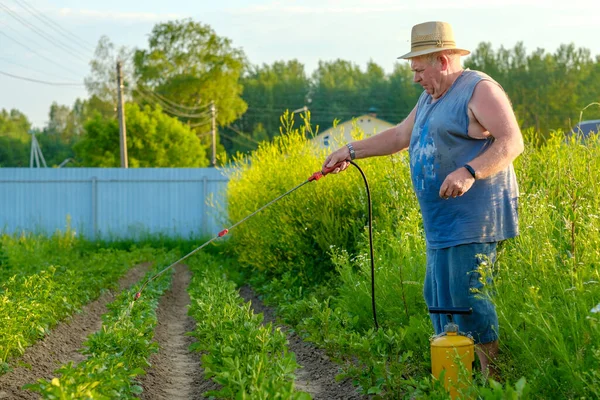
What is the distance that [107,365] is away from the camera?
4.95 meters

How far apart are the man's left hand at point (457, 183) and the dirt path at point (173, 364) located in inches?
92.5

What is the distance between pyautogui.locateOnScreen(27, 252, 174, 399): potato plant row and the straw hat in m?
2.37

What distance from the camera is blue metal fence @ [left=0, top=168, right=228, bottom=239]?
862 inches

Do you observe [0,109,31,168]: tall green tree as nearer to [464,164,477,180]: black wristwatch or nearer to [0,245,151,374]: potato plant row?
[0,245,151,374]: potato plant row

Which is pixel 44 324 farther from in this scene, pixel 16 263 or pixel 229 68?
pixel 229 68

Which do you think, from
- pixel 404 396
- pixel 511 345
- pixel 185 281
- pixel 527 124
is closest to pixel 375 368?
pixel 404 396

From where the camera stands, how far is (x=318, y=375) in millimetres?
6184

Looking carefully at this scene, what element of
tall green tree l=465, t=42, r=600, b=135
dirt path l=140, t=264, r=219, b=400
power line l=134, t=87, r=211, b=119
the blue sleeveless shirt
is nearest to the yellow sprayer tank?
the blue sleeveless shirt

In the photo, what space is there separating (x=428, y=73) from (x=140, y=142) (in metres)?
37.7

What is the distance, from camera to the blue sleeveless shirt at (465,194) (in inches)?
174

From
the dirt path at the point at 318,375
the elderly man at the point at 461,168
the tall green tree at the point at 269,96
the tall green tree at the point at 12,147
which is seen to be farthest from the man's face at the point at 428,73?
the tall green tree at the point at 12,147

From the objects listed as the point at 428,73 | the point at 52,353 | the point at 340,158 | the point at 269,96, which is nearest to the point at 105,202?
the point at 52,353

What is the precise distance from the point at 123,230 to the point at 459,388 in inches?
741

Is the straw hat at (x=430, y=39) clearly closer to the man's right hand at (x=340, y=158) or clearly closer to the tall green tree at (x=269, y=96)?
the man's right hand at (x=340, y=158)
